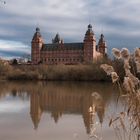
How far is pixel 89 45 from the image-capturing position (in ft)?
312

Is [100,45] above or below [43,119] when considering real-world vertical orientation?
above

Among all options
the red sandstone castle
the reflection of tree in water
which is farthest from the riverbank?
the red sandstone castle

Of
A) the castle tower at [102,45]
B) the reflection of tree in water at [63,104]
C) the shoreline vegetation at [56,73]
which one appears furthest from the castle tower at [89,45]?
the reflection of tree in water at [63,104]

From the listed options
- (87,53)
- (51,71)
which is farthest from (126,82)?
(87,53)

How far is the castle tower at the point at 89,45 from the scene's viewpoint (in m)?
93.6

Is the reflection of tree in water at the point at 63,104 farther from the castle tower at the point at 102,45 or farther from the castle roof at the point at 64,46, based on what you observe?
the castle tower at the point at 102,45

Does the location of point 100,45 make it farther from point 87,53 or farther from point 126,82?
point 126,82

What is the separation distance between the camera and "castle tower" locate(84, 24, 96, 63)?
93562 mm

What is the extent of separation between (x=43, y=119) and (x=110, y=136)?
586 cm

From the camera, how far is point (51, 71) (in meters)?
64.0

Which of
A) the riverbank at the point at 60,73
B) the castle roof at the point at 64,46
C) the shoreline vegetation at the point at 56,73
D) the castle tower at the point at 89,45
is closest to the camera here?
the riverbank at the point at 60,73

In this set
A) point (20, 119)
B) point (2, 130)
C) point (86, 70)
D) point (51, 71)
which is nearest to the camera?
point (2, 130)

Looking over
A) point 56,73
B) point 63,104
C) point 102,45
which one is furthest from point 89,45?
point 63,104

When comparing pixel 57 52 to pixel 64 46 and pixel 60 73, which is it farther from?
pixel 60 73
